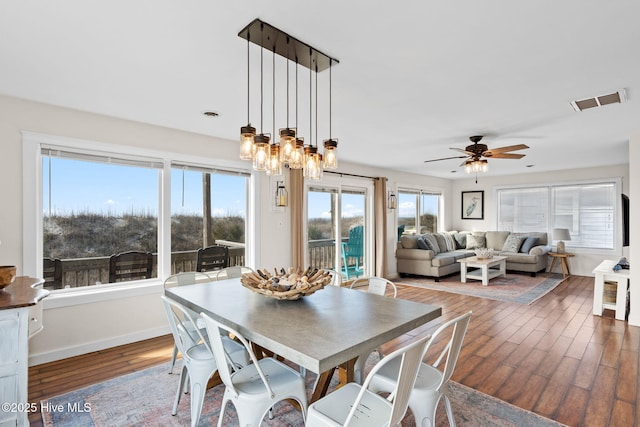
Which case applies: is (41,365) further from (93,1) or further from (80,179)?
(93,1)

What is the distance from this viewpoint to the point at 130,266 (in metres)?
3.79

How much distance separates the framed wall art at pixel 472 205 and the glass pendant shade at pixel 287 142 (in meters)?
8.15

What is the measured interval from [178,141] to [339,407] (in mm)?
3527

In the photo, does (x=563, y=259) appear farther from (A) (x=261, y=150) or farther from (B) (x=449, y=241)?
(A) (x=261, y=150)

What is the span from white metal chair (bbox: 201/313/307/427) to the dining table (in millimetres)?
133

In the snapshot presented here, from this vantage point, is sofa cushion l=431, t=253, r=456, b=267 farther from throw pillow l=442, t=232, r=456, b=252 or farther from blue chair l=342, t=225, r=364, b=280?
blue chair l=342, t=225, r=364, b=280

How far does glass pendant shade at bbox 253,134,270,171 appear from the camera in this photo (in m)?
2.21

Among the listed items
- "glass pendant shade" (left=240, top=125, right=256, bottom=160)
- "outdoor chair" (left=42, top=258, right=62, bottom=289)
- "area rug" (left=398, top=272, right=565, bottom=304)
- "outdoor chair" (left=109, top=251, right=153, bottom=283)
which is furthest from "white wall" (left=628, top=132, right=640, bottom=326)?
"outdoor chair" (left=42, top=258, right=62, bottom=289)

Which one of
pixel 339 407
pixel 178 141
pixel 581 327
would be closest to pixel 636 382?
pixel 581 327

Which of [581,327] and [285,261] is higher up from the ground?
[285,261]

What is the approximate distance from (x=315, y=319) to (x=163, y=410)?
1.35m

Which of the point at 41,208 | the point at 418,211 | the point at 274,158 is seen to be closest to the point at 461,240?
the point at 418,211

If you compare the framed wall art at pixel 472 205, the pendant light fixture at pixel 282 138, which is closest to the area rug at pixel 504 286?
the framed wall art at pixel 472 205

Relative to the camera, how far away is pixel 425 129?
4.10 meters
